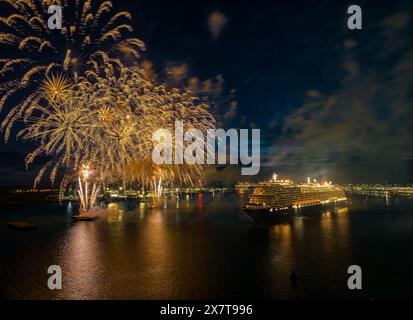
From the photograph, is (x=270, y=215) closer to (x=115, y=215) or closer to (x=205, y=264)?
(x=205, y=264)

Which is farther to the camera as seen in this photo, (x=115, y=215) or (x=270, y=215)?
(x=115, y=215)

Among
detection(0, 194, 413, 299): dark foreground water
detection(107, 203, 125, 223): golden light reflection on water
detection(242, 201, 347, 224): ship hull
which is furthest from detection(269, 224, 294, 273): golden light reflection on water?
detection(107, 203, 125, 223): golden light reflection on water

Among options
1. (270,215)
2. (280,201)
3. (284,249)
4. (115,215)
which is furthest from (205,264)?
(115,215)

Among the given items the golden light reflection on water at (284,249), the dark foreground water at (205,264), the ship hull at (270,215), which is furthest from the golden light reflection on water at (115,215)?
the golden light reflection on water at (284,249)

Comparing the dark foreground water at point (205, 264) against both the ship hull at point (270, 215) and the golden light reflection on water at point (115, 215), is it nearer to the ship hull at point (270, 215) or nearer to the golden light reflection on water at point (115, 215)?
the ship hull at point (270, 215)
